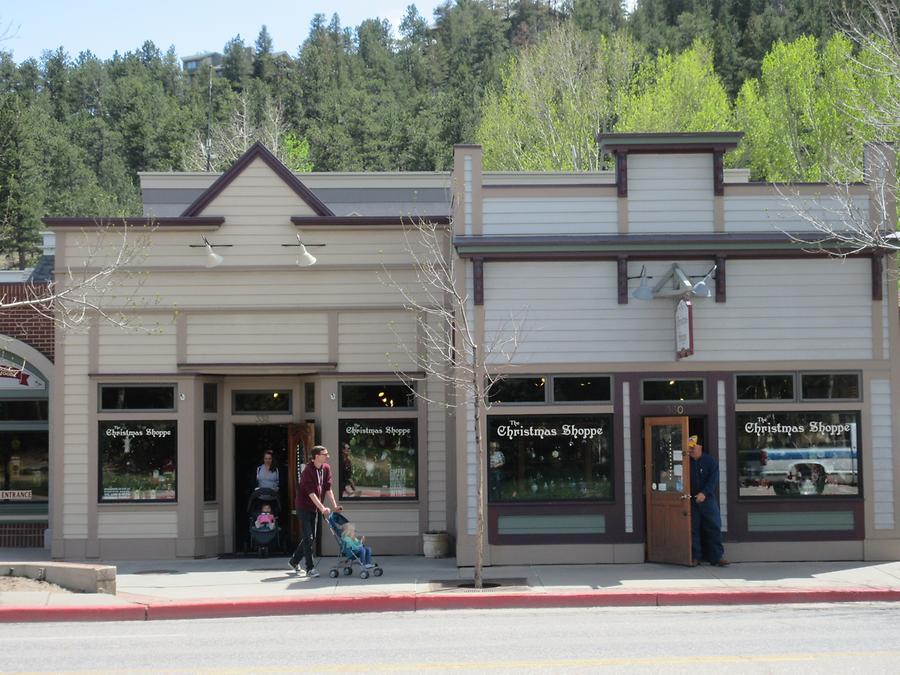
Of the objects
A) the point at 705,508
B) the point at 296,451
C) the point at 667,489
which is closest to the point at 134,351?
the point at 296,451

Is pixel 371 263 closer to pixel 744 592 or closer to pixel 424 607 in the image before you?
pixel 424 607

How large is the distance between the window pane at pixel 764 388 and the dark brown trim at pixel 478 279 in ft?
13.1

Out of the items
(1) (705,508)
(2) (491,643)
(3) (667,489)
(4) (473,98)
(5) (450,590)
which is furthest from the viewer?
(4) (473,98)

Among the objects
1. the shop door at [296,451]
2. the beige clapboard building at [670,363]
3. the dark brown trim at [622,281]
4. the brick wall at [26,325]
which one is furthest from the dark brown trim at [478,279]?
the brick wall at [26,325]

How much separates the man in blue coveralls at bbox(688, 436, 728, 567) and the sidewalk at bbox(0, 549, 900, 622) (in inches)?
11.3

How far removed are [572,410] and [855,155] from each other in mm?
29146

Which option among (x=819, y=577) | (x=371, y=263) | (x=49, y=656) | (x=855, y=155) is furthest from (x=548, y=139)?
(x=49, y=656)

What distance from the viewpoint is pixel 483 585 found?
14602mm

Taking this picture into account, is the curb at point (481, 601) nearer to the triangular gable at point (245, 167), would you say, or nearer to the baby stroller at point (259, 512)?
the baby stroller at point (259, 512)

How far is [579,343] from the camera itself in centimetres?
1666

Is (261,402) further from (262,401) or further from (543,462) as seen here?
(543,462)

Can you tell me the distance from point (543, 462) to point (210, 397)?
592cm

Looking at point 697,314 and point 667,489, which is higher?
point 697,314

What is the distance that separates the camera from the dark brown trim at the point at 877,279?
16.8 meters
